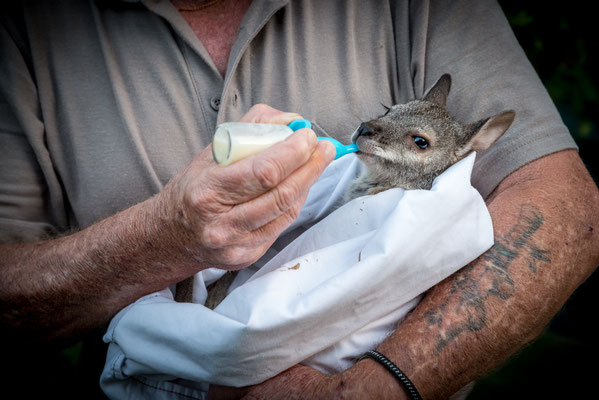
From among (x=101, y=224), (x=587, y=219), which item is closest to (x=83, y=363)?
(x=101, y=224)

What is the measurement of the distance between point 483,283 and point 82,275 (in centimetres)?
143

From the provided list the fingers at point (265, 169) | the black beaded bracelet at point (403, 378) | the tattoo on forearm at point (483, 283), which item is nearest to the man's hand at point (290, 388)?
the black beaded bracelet at point (403, 378)

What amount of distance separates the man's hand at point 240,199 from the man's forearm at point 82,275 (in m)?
0.16

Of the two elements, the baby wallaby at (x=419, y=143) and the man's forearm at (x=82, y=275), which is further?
the baby wallaby at (x=419, y=143)

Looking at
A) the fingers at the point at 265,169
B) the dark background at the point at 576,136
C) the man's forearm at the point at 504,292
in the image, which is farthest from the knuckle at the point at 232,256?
the dark background at the point at 576,136

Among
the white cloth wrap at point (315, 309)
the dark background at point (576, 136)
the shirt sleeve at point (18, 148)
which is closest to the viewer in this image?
the white cloth wrap at point (315, 309)

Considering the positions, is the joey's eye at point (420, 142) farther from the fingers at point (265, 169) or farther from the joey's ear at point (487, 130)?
the fingers at point (265, 169)

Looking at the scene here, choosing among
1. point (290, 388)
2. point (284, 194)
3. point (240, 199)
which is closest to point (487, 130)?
point (284, 194)

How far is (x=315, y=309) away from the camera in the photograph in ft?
4.16

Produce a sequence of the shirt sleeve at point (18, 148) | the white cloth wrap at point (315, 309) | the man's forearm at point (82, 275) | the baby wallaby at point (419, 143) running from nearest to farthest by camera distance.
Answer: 1. the white cloth wrap at point (315, 309)
2. the man's forearm at point (82, 275)
3. the shirt sleeve at point (18, 148)
4. the baby wallaby at point (419, 143)

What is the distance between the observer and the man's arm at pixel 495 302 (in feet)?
4.42

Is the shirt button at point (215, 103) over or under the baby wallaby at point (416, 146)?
over

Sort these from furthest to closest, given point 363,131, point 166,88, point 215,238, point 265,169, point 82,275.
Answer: point 166,88
point 363,131
point 82,275
point 215,238
point 265,169

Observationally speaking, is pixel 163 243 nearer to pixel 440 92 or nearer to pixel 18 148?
pixel 18 148
